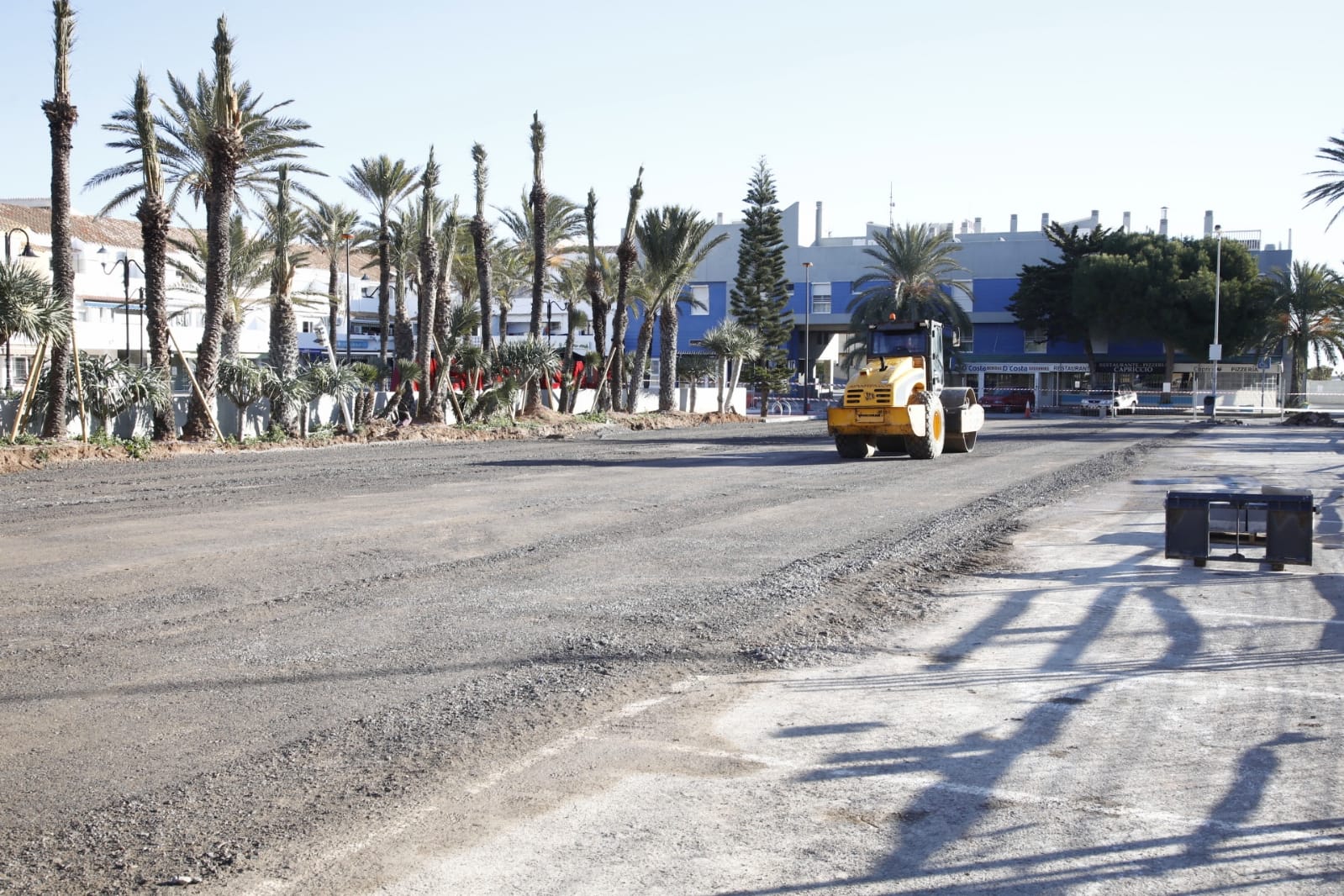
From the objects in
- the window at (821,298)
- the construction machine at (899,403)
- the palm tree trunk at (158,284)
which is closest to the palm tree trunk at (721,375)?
the construction machine at (899,403)

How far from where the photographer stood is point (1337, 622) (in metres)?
8.72

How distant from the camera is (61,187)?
2269cm

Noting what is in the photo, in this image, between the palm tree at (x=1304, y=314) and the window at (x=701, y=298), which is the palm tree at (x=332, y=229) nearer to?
the window at (x=701, y=298)

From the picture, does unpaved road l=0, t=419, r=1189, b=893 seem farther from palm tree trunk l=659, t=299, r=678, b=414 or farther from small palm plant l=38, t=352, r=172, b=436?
palm tree trunk l=659, t=299, r=678, b=414

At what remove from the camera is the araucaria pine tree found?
62188 millimetres

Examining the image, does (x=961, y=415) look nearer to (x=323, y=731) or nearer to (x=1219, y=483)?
(x=1219, y=483)

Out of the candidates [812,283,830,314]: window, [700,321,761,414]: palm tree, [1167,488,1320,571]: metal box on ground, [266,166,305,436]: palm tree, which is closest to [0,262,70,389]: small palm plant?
[266,166,305,436]: palm tree

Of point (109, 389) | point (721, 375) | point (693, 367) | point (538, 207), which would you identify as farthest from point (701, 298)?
point (109, 389)

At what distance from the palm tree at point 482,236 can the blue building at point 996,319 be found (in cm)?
2907

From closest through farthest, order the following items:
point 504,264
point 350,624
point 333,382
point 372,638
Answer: point 372,638 → point 350,624 → point 333,382 → point 504,264

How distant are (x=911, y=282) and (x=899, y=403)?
46.9 m

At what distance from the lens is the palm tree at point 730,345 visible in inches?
1945

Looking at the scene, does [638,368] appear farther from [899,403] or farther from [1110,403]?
[1110,403]

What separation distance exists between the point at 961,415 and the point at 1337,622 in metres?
18.5
